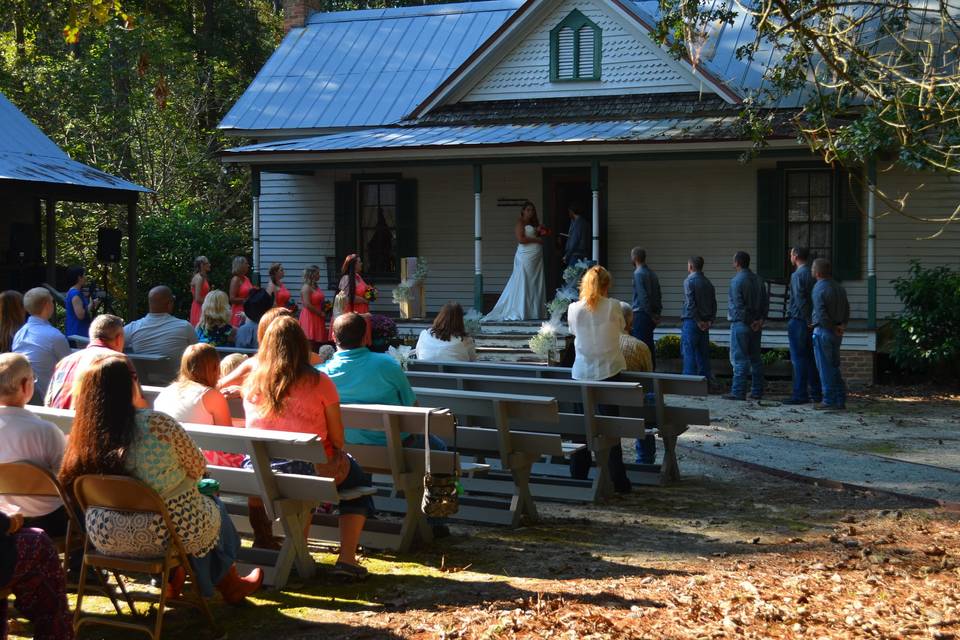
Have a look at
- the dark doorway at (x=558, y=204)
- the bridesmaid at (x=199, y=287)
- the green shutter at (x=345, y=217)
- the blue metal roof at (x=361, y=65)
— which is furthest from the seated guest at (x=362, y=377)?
the blue metal roof at (x=361, y=65)

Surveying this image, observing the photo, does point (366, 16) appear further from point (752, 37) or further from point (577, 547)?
point (577, 547)

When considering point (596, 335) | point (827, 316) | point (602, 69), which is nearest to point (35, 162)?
point (602, 69)

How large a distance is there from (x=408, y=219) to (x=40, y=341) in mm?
13192

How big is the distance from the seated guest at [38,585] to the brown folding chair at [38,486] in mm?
526

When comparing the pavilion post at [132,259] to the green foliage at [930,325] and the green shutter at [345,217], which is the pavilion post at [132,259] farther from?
the green foliage at [930,325]

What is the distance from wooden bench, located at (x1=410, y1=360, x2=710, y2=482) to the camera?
29.3ft

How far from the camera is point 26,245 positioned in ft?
70.5

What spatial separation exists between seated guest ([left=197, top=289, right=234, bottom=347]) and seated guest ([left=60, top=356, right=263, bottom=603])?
21.2ft

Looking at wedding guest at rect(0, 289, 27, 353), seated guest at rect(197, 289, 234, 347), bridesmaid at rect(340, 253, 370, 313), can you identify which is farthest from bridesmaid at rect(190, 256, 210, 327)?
wedding guest at rect(0, 289, 27, 353)

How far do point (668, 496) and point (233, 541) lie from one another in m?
4.12

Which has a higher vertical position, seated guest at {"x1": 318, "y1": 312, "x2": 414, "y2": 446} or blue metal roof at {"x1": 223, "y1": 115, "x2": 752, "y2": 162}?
blue metal roof at {"x1": 223, "y1": 115, "x2": 752, "y2": 162}

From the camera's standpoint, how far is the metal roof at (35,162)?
62.5 ft

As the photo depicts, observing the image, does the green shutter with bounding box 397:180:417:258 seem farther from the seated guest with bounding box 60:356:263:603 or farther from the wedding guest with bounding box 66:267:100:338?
the seated guest with bounding box 60:356:263:603

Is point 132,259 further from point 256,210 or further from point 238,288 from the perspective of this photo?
point 238,288
